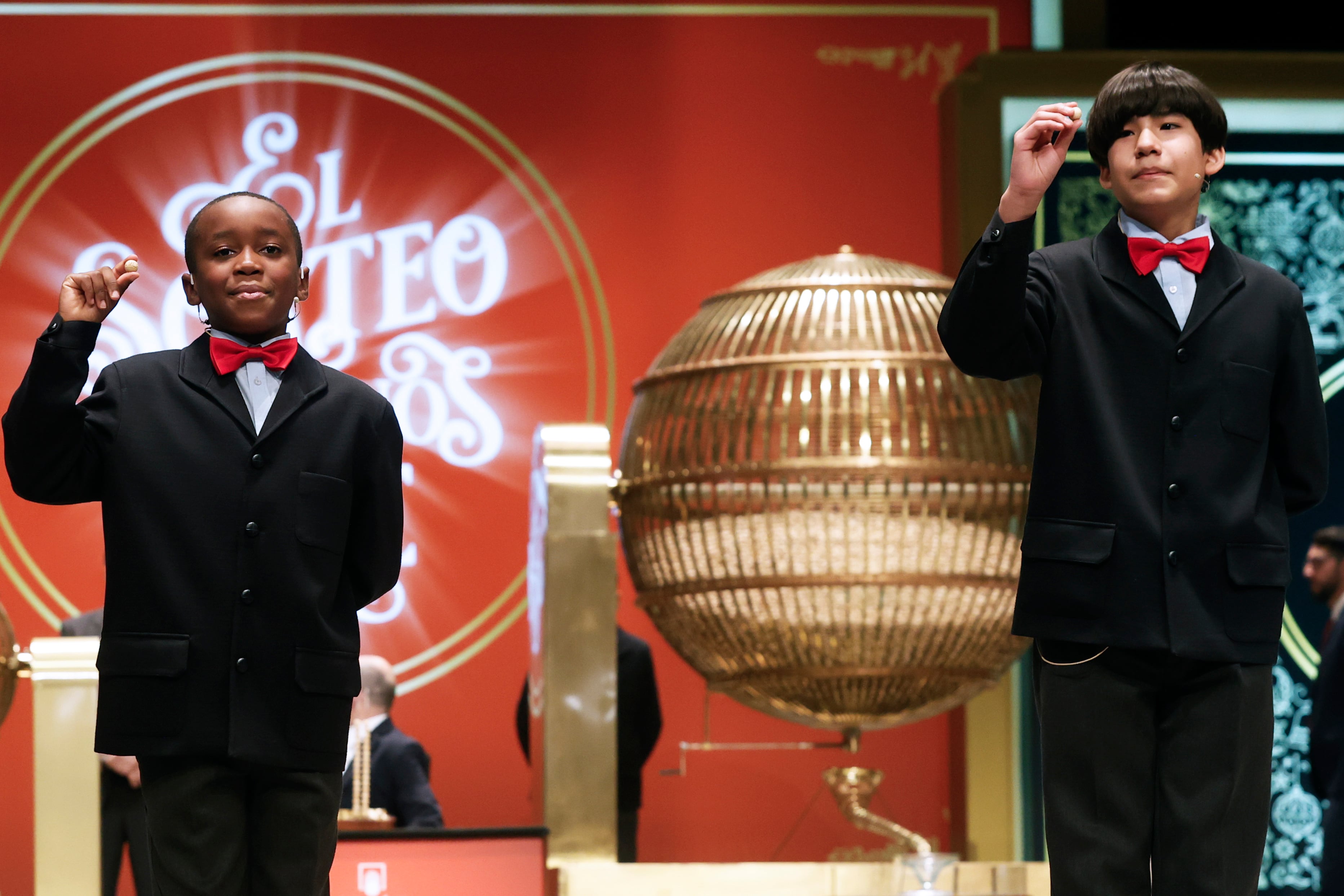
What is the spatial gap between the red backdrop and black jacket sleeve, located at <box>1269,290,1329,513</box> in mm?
3783

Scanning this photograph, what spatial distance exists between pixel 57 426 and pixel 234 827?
497 millimetres

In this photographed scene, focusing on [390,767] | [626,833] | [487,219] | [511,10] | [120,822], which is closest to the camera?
[390,767]

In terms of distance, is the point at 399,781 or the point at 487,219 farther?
the point at 487,219

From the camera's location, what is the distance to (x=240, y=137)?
5.80 meters

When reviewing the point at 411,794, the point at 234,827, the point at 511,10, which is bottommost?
the point at 411,794

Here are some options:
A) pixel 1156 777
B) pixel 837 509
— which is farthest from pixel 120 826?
pixel 1156 777

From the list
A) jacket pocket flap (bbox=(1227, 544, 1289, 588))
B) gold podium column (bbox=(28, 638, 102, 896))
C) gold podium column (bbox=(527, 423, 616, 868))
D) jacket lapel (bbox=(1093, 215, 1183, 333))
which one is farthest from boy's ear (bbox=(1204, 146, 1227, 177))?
gold podium column (bbox=(28, 638, 102, 896))

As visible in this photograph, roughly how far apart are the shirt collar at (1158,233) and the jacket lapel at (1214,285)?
0.02 meters

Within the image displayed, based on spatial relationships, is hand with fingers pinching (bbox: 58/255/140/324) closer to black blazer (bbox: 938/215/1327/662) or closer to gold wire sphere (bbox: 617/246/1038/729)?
black blazer (bbox: 938/215/1327/662)

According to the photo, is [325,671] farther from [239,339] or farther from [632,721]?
[632,721]

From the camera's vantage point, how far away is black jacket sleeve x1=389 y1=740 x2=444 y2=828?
4.59 m

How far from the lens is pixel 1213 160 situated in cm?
210

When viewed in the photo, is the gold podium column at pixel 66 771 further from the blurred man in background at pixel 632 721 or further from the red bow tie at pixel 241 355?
the blurred man in background at pixel 632 721

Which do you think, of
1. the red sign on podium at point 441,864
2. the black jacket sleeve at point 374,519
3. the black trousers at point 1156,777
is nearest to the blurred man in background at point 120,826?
the red sign on podium at point 441,864
